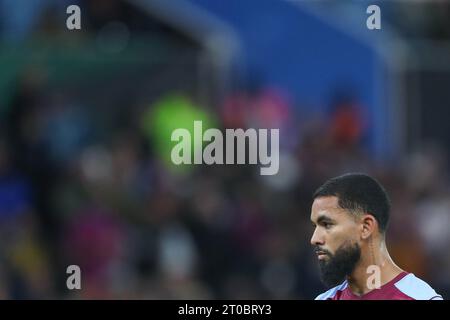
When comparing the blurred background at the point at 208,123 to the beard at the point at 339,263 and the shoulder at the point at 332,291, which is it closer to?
the shoulder at the point at 332,291

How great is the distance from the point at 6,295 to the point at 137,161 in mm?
2156

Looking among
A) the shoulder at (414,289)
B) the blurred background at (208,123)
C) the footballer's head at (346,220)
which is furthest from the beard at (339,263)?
the blurred background at (208,123)

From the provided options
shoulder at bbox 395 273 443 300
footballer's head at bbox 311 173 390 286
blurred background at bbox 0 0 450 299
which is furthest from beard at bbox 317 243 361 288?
blurred background at bbox 0 0 450 299

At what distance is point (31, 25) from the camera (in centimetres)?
985

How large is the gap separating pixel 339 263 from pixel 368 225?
0.40ft

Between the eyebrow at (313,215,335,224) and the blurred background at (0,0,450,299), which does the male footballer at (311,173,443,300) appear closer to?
the eyebrow at (313,215,335,224)

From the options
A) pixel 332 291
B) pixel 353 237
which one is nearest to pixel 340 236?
pixel 353 237

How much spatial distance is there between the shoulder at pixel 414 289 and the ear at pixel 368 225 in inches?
6.4

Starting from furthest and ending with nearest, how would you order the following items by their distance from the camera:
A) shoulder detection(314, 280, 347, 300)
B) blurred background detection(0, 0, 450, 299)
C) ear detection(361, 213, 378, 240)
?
blurred background detection(0, 0, 450, 299)
shoulder detection(314, 280, 347, 300)
ear detection(361, 213, 378, 240)

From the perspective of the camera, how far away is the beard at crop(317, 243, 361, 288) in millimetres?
2961

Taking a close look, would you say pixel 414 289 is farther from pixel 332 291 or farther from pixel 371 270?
pixel 332 291

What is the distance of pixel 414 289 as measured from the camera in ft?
9.77

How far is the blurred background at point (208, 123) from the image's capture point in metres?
8.45

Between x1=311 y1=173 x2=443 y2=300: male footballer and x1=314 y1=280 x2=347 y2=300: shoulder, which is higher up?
x1=311 y1=173 x2=443 y2=300: male footballer
